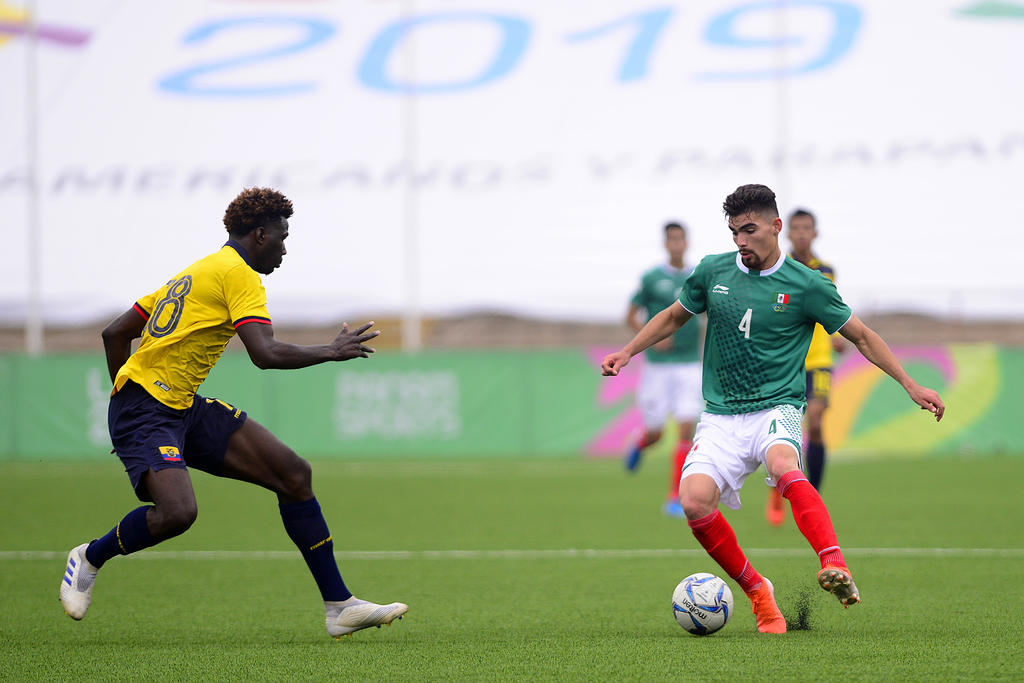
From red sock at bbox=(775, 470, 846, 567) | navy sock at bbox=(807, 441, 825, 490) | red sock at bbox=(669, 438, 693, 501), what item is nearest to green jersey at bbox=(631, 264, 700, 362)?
red sock at bbox=(669, 438, 693, 501)

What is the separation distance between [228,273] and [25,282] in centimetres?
2541

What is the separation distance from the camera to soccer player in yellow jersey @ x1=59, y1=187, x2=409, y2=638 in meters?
5.97

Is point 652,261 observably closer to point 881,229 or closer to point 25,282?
point 881,229

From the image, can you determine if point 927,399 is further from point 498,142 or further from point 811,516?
point 498,142

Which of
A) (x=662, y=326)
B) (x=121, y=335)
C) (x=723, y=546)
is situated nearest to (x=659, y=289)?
(x=662, y=326)

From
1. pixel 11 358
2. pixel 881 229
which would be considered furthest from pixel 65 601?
pixel 881 229

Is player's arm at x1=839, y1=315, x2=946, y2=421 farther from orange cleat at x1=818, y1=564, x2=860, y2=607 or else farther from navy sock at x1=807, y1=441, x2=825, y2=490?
navy sock at x1=807, y1=441, x2=825, y2=490

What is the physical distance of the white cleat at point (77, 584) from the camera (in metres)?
5.98

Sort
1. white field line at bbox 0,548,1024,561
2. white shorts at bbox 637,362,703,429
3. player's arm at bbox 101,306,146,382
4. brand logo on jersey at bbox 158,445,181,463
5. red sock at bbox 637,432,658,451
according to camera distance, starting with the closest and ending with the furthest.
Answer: brand logo on jersey at bbox 158,445,181,463 → player's arm at bbox 101,306,146,382 → white field line at bbox 0,548,1024,561 → white shorts at bbox 637,362,703,429 → red sock at bbox 637,432,658,451

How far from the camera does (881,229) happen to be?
102ft

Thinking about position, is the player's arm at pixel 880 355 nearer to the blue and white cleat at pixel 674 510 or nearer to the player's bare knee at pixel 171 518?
the player's bare knee at pixel 171 518

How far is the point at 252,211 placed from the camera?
240 inches

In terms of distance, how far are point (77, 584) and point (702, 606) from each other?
2.74m

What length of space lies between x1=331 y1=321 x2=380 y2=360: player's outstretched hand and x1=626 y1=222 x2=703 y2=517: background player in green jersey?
20.9 feet
